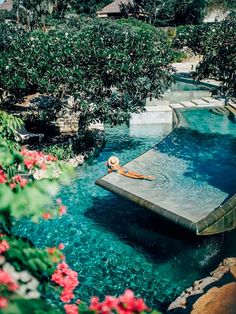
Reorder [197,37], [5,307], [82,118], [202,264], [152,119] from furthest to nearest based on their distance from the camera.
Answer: [197,37] < [152,119] < [82,118] < [202,264] < [5,307]

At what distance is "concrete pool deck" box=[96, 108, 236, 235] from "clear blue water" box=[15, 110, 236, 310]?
1.07m

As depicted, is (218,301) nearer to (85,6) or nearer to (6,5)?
(85,6)

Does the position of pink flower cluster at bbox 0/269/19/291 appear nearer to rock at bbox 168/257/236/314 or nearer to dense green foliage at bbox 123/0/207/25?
rock at bbox 168/257/236/314

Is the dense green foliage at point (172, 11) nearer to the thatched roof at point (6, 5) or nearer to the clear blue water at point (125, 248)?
the thatched roof at point (6, 5)

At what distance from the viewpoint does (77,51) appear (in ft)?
55.8

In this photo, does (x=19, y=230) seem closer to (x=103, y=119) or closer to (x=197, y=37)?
(x=103, y=119)

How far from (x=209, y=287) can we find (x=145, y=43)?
37.6 ft

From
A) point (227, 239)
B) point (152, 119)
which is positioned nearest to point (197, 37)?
point (152, 119)

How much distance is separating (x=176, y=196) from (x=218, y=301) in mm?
4841

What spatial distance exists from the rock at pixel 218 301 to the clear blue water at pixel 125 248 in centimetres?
162

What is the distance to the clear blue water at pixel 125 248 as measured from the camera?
10.6m

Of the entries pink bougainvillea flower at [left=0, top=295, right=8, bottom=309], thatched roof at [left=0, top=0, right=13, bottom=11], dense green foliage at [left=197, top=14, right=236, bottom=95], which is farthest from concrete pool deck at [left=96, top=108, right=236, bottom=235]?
thatched roof at [left=0, top=0, right=13, bottom=11]

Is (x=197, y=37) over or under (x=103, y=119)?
over

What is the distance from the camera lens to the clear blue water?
1059cm
